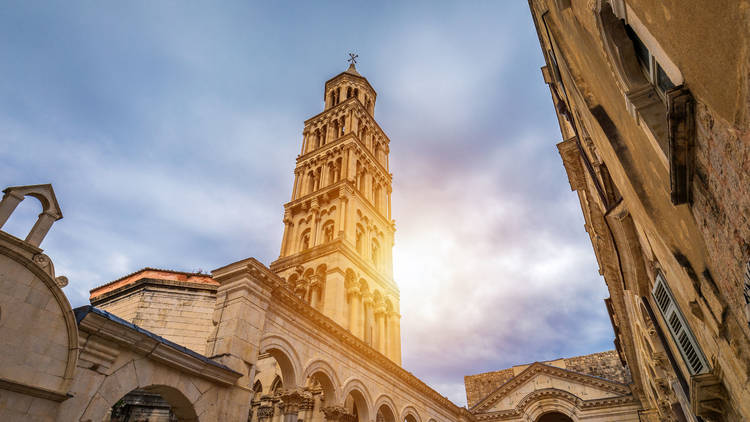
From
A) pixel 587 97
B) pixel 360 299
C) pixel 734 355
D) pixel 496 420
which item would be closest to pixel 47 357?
pixel 734 355

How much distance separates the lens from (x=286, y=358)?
1341 cm

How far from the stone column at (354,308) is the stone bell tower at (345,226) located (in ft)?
0.20

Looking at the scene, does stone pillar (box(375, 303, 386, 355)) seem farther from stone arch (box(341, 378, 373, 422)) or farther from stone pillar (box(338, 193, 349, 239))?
stone arch (box(341, 378, 373, 422))

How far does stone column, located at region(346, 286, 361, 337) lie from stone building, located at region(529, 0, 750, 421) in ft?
54.7

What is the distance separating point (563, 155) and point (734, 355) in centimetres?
1126

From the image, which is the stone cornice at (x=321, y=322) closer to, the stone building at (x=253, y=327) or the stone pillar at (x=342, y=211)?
the stone building at (x=253, y=327)

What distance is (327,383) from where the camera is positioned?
1502cm

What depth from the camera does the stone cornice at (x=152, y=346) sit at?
28.6 ft

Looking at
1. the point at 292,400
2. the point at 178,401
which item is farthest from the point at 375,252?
the point at 178,401

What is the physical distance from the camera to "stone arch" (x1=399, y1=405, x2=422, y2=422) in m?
19.4

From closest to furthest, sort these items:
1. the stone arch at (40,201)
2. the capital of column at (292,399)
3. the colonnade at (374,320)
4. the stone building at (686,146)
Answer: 1. the stone building at (686,146)
2. the stone arch at (40,201)
3. the capital of column at (292,399)
4. the colonnade at (374,320)

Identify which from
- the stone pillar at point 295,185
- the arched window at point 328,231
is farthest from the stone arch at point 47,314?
the stone pillar at point 295,185

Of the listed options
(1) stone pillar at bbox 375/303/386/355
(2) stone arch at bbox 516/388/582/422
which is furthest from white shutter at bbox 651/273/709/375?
(2) stone arch at bbox 516/388/582/422

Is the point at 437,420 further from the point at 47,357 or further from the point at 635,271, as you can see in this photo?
the point at 47,357
